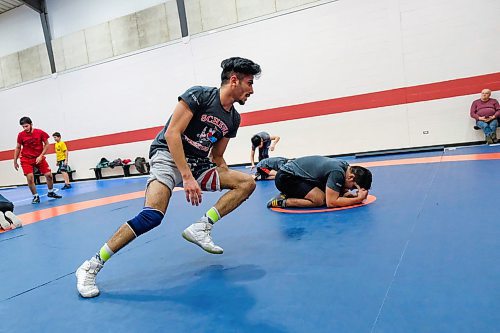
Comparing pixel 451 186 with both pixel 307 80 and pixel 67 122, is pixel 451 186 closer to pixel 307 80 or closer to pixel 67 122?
pixel 307 80

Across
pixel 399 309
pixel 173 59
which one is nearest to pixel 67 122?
pixel 173 59

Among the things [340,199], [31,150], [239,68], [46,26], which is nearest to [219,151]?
[239,68]

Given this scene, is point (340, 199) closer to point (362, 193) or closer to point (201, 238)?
point (362, 193)

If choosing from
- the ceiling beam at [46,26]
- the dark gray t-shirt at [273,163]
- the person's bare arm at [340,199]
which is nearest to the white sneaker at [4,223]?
the dark gray t-shirt at [273,163]

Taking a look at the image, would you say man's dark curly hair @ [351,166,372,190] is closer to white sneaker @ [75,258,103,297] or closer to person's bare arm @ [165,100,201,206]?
person's bare arm @ [165,100,201,206]

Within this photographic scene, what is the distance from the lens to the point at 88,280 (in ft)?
7.89

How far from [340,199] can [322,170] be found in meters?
0.37

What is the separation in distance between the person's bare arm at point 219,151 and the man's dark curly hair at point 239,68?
0.54 meters

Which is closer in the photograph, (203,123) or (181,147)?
(181,147)

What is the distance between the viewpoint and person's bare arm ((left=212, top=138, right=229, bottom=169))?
296 cm

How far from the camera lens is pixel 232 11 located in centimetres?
1009

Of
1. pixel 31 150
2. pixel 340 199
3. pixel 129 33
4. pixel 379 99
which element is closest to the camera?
pixel 340 199

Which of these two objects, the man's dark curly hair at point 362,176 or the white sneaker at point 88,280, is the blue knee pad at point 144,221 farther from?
the man's dark curly hair at point 362,176

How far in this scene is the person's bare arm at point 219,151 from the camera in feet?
9.72
